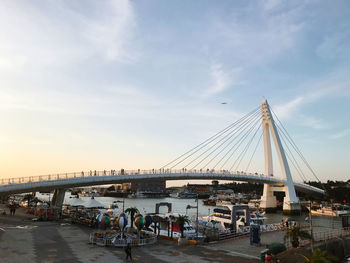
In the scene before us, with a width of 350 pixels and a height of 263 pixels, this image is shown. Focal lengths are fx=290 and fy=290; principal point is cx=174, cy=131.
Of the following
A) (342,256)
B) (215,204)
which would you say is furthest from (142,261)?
(215,204)

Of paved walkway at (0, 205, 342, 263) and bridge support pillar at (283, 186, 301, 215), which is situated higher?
paved walkway at (0, 205, 342, 263)

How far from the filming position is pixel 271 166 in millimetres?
68375

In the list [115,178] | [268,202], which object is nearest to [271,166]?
[268,202]

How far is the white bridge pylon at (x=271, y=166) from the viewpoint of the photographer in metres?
64.0

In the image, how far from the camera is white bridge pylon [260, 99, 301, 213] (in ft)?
210

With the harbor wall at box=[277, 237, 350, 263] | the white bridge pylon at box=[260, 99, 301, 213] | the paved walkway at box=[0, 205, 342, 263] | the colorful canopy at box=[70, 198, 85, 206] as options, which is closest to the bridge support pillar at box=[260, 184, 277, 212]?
the white bridge pylon at box=[260, 99, 301, 213]

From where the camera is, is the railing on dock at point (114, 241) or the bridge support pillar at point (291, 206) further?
the bridge support pillar at point (291, 206)

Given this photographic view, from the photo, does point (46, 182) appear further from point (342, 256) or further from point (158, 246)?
point (342, 256)

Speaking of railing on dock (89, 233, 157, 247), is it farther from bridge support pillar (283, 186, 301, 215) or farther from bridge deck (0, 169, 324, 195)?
bridge support pillar (283, 186, 301, 215)

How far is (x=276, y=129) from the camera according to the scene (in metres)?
65.4

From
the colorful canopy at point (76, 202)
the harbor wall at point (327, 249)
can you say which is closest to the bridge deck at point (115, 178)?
the colorful canopy at point (76, 202)

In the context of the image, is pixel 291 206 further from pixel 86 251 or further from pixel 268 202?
pixel 86 251

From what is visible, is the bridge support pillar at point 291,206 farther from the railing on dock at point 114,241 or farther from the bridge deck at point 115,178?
the railing on dock at point 114,241

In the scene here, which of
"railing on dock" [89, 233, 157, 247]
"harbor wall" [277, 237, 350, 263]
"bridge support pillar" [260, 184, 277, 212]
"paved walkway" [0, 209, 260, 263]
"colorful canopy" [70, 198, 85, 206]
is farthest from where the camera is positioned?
"bridge support pillar" [260, 184, 277, 212]
